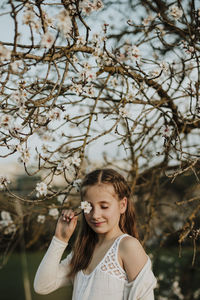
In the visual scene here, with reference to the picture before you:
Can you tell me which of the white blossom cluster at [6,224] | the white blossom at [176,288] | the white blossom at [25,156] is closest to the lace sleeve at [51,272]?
the white blossom at [25,156]

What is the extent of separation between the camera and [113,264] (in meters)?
1.48

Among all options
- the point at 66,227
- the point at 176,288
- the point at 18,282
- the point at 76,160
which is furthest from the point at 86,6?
the point at 18,282

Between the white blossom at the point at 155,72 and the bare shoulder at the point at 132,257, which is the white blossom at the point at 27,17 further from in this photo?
the bare shoulder at the point at 132,257

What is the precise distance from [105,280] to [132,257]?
128 millimetres

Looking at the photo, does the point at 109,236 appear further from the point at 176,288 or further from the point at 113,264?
the point at 176,288

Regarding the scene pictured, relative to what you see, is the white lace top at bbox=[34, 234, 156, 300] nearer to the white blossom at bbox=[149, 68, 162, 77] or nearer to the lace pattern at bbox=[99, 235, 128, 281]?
the lace pattern at bbox=[99, 235, 128, 281]

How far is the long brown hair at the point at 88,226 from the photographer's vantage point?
1.60 metres

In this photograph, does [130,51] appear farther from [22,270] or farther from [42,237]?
[22,270]

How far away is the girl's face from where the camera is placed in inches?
59.9

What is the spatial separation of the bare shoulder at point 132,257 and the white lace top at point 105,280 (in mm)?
17

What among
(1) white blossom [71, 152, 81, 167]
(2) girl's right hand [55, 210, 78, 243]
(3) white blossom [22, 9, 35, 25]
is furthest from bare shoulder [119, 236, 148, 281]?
(3) white blossom [22, 9, 35, 25]

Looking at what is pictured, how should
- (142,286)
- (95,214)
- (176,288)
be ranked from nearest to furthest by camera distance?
(142,286)
(95,214)
(176,288)

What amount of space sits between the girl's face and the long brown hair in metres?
0.03

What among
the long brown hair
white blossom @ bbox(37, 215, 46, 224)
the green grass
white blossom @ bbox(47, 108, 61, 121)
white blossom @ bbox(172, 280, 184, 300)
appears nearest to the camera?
white blossom @ bbox(47, 108, 61, 121)
